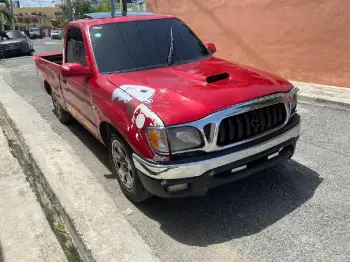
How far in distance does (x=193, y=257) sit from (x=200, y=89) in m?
1.42

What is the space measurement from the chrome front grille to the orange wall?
4.54 m

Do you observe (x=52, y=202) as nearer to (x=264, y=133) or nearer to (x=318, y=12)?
(x=264, y=133)

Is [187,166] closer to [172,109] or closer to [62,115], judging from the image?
[172,109]

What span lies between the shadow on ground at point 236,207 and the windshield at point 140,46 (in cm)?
155

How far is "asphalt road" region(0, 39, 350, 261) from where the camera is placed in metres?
2.85

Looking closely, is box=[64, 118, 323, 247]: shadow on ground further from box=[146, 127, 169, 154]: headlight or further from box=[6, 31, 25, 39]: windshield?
box=[6, 31, 25, 39]: windshield

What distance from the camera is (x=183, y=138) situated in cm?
293

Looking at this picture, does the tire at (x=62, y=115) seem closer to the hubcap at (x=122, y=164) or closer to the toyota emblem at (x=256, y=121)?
the hubcap at (x=122, y=164)

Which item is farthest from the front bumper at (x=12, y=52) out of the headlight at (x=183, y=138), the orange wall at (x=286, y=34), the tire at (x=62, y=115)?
the headlight at (x=183, y=138)

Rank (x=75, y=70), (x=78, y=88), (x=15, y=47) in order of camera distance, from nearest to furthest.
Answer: (x=75, y=70)
(x=78, y=88)
(x=15, y=47)

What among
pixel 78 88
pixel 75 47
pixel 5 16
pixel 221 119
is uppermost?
pixel 75 47

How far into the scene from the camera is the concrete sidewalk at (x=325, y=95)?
21.0ft

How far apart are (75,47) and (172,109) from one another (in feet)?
7.94

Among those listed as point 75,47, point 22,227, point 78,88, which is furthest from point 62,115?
point 22,227
